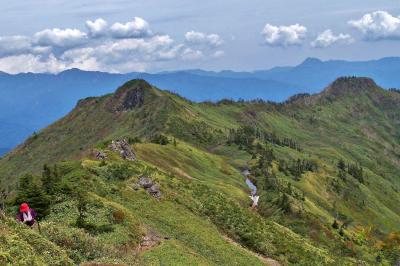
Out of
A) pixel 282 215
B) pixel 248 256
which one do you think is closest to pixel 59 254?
pixel 248 256

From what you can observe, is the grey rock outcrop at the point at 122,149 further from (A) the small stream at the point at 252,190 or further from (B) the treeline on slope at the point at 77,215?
(B) the treeline on slope at the point at 77,215

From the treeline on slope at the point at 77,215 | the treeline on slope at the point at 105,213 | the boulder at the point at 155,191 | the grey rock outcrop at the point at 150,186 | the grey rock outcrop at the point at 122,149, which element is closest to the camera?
the treeline on slope at the point at 77,215

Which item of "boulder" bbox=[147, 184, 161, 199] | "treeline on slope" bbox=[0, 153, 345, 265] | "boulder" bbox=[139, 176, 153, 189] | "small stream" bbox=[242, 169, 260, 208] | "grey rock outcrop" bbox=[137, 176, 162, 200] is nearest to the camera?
"treeline on slope" bbox=[0, 153, 345, 265]

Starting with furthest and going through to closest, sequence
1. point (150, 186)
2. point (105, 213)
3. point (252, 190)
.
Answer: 1. point (252, 190)
2. point (150, 186)
3. point (105, 213)

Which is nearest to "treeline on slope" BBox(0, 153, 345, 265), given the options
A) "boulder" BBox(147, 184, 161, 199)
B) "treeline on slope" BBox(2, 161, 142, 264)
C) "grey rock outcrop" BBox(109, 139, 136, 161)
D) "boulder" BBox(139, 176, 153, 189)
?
"treeline on slope" BBox(2, 161, 142, 264)

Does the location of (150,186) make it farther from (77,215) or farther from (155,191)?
(77,215)

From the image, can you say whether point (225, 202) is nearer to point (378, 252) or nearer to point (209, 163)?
point (378, 252)

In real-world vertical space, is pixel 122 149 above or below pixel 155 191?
below

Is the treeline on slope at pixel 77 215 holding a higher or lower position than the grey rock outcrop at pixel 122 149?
higher

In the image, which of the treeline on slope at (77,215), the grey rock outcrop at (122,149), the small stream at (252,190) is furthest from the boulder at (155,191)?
the small stream at (252,190)

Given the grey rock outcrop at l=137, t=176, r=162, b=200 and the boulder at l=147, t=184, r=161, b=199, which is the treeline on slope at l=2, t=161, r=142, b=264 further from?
the boulder at l=147, t=184, r=161, b=199

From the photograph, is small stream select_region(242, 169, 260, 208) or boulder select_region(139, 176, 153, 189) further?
small stream select_region(242, 169, 260, 208)

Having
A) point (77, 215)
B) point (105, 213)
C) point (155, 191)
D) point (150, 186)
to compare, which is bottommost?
point (155, 191)

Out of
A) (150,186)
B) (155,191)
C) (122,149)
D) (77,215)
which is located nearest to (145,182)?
(150,186)
